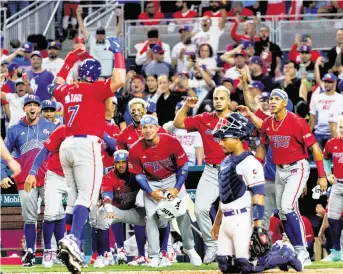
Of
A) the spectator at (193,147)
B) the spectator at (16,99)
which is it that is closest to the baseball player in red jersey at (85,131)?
the spectator at (193,147)

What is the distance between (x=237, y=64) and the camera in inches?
744

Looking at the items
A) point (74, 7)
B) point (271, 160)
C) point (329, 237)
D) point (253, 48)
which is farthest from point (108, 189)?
point (74, 7)

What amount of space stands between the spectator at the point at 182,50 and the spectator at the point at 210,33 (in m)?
0.19

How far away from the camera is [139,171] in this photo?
1322 centimetres

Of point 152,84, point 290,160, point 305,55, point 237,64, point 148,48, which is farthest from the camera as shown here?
point 148,48

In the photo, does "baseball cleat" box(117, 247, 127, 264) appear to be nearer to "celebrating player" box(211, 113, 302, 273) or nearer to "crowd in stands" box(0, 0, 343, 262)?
"crowd in stands" box(0, 0, 343, 262)

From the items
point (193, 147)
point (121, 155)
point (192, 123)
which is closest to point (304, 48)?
point (193, 147)

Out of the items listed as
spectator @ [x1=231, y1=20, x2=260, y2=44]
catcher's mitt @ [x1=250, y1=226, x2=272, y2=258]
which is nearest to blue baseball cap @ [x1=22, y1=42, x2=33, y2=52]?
spectator @ [x1=231, y1=20, x2=260, y2=44]

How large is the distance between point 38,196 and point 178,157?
7.45ft

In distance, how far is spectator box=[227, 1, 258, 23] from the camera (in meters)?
20.9

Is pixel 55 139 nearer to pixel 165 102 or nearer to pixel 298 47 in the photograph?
pixel 165 102

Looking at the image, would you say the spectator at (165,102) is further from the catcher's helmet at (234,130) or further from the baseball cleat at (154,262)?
the catcher's helmet at (234,130)

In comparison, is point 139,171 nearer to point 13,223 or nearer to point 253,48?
point 13,223

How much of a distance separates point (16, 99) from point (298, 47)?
5.16 meters
